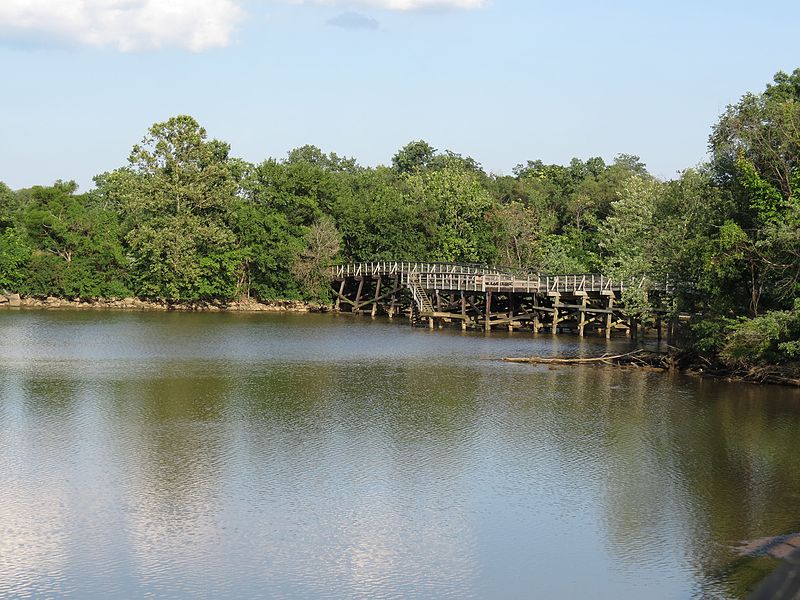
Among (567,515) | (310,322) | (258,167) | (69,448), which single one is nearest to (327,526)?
(567,515)

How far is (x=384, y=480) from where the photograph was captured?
74.7ft

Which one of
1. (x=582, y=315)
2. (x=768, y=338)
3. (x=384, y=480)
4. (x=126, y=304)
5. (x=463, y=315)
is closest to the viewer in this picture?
(x=384, y=480)

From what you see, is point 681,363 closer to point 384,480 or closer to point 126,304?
point 384,480

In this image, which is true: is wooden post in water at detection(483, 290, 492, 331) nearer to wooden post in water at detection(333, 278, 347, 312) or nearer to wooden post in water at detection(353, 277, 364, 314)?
wooden post in water at detection(353, 277, 364, 314)

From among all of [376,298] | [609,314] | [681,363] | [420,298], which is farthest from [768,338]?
[376,298]

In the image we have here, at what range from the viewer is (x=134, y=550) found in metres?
17.8

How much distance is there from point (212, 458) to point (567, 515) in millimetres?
8946

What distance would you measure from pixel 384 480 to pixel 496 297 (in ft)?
137

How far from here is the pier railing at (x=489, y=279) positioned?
171 ft

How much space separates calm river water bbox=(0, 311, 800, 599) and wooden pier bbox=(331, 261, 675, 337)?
13.5 metres

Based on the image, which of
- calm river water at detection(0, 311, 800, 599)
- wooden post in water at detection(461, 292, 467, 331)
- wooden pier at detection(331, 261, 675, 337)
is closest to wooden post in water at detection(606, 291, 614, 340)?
wooden pier at detection(331, 261, 675, 337)

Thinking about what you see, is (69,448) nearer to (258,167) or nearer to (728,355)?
(728,355)

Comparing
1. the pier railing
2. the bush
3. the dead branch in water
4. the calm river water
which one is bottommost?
the calm river water

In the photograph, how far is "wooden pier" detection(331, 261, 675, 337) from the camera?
178ft
